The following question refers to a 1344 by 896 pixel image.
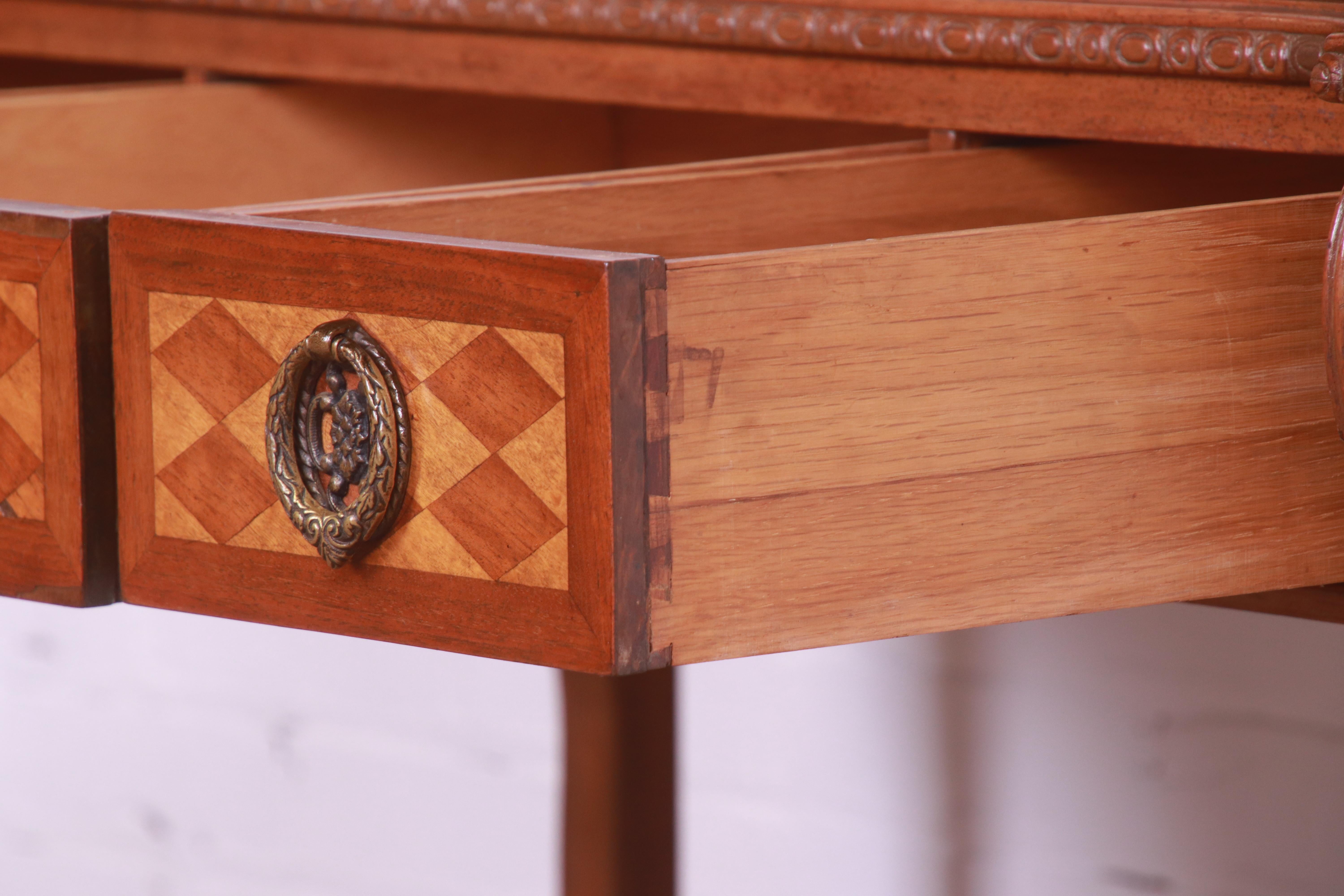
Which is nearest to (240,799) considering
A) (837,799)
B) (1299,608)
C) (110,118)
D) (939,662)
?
(837,799)

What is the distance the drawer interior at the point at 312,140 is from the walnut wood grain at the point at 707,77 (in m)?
0.03

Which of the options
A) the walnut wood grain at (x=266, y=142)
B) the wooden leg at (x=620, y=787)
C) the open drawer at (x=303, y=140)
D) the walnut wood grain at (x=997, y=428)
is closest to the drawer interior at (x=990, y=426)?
the walnut wood grain at (x=997, y=428)

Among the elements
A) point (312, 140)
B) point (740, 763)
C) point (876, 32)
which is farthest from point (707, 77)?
point (740, 763)

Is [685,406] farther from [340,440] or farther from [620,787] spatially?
[620,787]

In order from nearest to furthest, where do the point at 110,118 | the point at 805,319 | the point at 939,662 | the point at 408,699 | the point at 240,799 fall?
the point at 805,319 → the point at 110,118 → the point at 939,662 → the point at 408,699 → the point at 240,799

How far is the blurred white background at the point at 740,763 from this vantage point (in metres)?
1.18

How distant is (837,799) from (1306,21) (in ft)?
2.73

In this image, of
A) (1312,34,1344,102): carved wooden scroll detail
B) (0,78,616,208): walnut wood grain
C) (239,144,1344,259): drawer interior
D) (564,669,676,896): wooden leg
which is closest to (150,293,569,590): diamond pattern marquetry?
(239,144,1344,259): drawer interior

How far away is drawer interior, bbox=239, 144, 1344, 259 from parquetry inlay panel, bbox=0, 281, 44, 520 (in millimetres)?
118

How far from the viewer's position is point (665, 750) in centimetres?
115

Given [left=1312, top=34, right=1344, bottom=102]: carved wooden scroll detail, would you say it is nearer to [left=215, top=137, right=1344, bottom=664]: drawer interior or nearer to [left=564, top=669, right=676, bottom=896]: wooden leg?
[left=215, top=137, right=1344, bottom=664]: drawer interior

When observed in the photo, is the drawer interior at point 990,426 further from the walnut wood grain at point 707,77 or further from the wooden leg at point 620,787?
the wooden leg at point 620,787

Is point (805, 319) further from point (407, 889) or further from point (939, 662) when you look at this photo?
point (407, 889)

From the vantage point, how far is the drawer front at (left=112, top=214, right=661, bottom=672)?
48 centimetres
